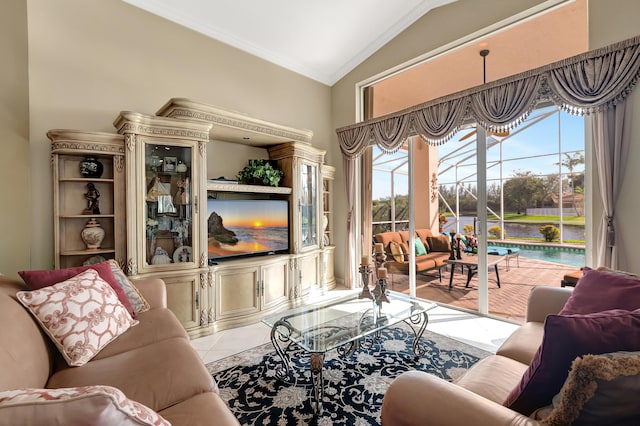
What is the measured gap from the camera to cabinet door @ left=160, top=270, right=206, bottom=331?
2678 millimetres

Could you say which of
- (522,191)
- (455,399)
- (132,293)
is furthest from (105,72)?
(522,191)

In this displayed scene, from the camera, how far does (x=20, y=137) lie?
240cm

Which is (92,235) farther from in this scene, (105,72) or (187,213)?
(105,72)

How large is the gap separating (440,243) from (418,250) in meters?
0.34

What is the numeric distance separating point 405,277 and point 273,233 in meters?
2.31

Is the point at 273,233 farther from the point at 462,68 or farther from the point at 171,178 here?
the point at 462,68

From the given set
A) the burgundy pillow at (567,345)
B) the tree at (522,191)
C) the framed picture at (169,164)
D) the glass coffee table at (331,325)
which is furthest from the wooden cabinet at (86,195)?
the tree at (522,191)

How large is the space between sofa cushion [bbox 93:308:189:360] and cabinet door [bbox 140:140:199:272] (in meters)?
0.80

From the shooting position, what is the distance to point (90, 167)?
256 centimetres

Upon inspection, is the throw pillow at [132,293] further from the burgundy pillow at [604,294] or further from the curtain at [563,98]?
the curtain at [563,98]

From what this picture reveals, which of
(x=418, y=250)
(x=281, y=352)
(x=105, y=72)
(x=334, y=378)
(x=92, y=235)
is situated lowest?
(x=334, y=378)

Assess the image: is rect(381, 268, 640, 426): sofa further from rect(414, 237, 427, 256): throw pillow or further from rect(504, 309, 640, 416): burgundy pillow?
rect(414, 237, 427, 256): throw pillow

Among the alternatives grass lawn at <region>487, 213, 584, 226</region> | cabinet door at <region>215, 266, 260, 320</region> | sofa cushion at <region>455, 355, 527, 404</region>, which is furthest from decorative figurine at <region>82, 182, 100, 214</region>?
grass lawn at <region>487, 213, 584, 226</region>

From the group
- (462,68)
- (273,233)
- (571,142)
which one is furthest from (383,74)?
(273,233)
